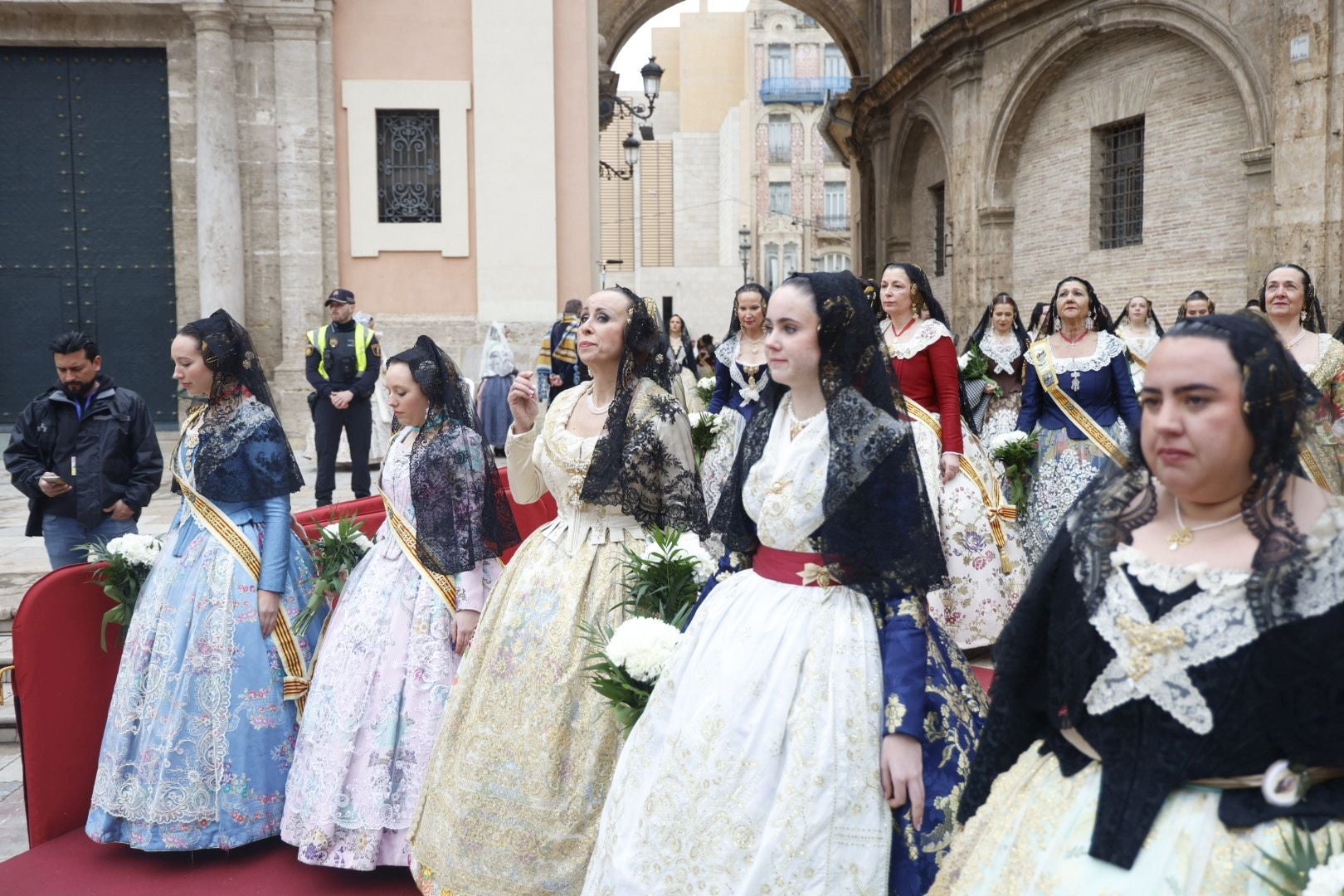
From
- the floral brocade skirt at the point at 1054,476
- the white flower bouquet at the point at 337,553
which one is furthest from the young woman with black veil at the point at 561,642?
the floral brocade skirt at the point at 1054,476

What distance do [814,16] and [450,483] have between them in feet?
78.6

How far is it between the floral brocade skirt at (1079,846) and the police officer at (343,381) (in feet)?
27.0

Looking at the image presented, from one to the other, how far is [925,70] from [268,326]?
10.9m

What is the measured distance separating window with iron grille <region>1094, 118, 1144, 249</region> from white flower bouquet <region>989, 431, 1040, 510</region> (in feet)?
27.6

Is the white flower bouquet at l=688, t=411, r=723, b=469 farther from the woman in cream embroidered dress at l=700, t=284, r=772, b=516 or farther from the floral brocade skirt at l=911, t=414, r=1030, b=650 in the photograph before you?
the floral brocade skirt at l=911, t=414, r=1030, b=650

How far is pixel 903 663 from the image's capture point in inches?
105

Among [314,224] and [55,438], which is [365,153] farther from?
[55,438]

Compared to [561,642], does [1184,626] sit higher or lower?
higher

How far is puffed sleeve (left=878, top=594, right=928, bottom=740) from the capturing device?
262 cm

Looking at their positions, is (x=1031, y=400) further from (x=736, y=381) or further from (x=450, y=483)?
(x=450, y=483)

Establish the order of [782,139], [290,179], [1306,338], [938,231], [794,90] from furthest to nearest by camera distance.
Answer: [782,139] → [794,90] → [938,231] → [290,179] → [1306,338]

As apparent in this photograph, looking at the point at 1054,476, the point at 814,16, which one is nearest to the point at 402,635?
the point at 1054,476

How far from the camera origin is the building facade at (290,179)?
1262cm

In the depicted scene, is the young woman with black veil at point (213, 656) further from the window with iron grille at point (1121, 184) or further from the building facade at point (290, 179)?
the window with iron grille at point (1121, 184)
